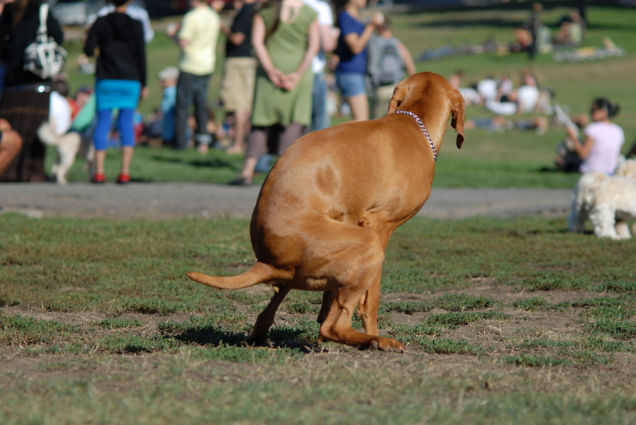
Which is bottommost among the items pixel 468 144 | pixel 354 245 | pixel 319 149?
pixel 468 144

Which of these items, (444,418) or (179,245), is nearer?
(444,418)

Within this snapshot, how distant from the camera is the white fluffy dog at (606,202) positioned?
864 cm

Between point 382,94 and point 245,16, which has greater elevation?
point 245,16

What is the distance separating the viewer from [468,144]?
63.5 feet

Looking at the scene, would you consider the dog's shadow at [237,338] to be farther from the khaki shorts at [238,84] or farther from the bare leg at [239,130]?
the bare leg at [239,130]

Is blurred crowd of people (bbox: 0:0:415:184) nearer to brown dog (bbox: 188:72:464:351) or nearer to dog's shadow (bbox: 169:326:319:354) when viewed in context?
dog's shadow (bbox: 169:326:319:354)

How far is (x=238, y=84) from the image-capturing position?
14.9 metres

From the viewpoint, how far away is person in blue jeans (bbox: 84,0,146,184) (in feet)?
37.6

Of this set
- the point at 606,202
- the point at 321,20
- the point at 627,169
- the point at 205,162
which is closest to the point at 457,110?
the point at 606,202

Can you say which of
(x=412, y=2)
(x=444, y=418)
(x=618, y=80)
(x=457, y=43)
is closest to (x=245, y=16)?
(x=444, y=418)

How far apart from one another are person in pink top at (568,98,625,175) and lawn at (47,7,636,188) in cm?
169

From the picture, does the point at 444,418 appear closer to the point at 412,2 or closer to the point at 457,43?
the point at 457,43

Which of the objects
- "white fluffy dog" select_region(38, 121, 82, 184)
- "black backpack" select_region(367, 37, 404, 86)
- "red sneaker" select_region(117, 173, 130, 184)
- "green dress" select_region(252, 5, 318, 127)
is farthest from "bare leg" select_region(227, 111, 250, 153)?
"green dress" select_region(252, 5, 318, 127)

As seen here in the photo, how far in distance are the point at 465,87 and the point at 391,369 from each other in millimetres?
25490
